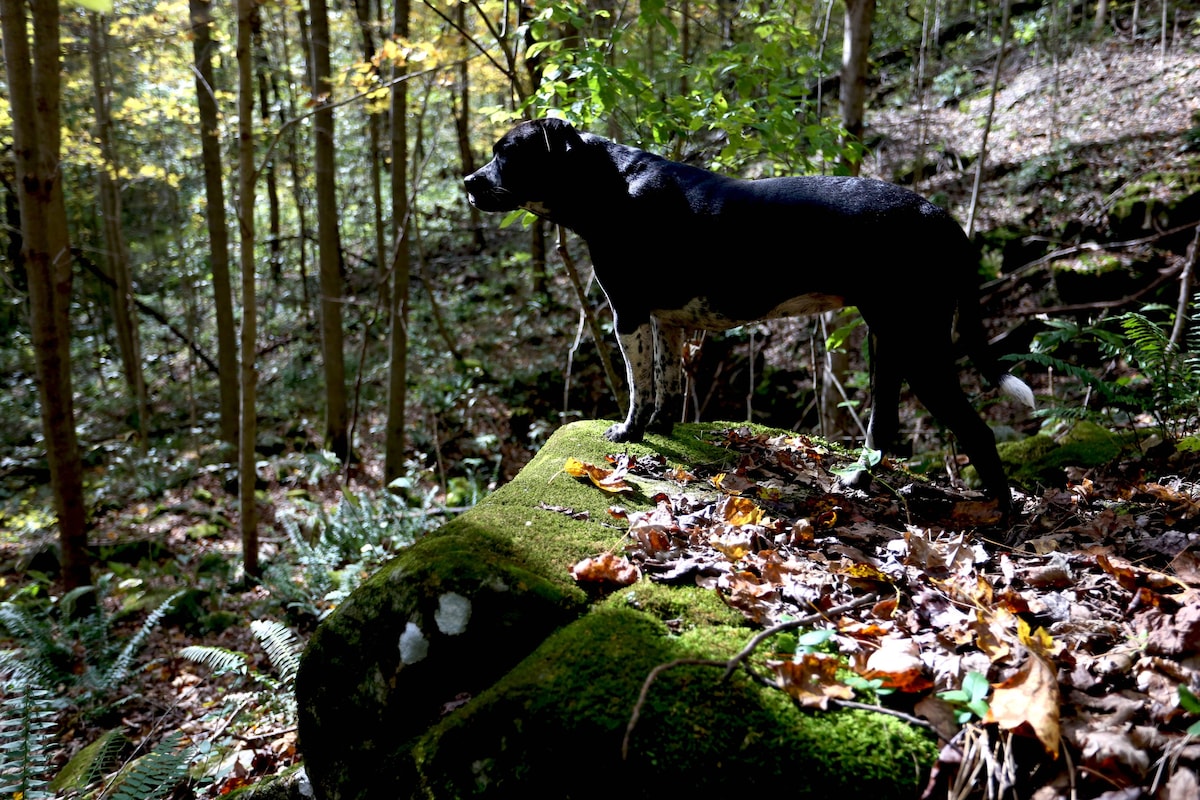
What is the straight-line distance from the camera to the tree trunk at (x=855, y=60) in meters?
6.84

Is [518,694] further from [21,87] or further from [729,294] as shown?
[21,87]

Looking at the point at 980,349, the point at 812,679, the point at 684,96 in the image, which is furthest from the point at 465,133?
the point at 812,679

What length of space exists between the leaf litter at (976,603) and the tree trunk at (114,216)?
10.5m

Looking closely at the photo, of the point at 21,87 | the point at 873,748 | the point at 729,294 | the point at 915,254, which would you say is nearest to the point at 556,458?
the point at 729,294

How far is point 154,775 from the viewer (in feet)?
10.9

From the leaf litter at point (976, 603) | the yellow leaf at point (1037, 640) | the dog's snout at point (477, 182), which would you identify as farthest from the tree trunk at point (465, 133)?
the yellow leaf at point (1037, 640)

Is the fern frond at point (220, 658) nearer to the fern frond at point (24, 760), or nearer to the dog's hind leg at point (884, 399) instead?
the fern frond at point (24, 760)

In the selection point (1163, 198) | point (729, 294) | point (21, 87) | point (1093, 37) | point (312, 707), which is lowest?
point (312, 707)

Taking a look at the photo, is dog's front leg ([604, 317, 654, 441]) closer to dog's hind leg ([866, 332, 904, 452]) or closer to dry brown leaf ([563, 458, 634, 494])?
dry brown leaf ([563, 458, 634, 494])

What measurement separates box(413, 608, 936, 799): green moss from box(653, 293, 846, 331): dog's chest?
6.82 feet

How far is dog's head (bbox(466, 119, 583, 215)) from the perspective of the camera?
4.09 metres

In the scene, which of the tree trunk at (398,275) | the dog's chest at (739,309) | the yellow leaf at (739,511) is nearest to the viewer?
the yellow leaf at (739,511)

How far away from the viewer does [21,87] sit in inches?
247

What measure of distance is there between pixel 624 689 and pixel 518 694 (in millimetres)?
340
